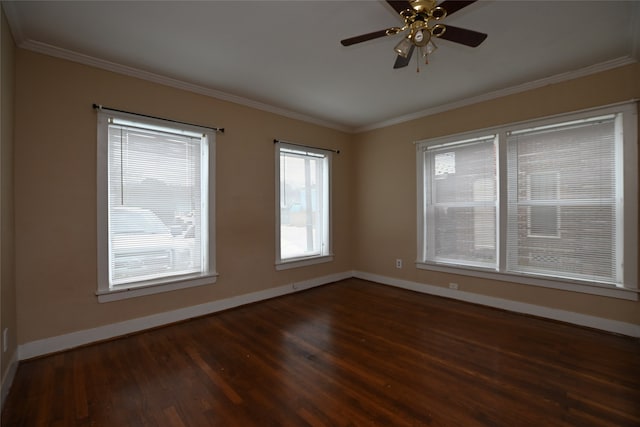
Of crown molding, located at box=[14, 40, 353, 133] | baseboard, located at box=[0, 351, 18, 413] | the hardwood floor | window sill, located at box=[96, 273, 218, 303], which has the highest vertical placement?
crown molding, located at box=[14, 40, 353, 133]

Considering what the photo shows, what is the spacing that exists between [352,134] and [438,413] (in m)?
4.40

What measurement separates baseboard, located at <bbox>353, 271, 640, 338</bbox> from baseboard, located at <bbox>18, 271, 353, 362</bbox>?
177cm

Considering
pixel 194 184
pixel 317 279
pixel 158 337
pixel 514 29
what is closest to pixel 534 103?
pixel 514 29

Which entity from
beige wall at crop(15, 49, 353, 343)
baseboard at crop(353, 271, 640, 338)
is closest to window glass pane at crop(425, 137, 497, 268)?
baseboard at crop(353, 271, 640, 338)

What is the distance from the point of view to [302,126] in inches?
178

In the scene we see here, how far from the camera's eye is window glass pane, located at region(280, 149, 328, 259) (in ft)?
14.2

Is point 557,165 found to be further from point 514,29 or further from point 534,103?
point 514,29

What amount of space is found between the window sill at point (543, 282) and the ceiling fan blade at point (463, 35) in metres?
2.73

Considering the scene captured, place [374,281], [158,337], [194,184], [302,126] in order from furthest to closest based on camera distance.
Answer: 1. [374,281]
2. [302,126]
3. [194,184]
4. [158,337]

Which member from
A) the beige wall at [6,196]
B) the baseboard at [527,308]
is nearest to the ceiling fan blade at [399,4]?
the beige wall at [6,196]

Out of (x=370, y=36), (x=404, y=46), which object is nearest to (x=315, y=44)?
(x=370, y=36)

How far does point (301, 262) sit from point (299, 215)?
73 cm

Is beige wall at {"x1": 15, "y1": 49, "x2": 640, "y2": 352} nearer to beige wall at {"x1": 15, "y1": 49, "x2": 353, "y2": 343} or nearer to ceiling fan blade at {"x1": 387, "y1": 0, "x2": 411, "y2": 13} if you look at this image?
beige wall at {"x1": 15, "y1": 49, "x2": 353, "y2": 343}

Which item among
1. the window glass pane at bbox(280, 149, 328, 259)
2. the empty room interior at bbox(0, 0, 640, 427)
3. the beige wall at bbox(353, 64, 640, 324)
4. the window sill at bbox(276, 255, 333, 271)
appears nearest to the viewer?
the empty room interior at bbox(0, 0, 640, 427)
